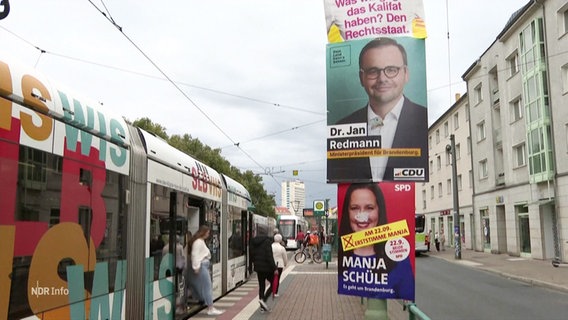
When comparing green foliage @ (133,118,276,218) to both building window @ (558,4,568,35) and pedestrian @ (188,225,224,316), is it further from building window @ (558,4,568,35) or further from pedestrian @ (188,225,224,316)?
building window @ (558,4,568,35)

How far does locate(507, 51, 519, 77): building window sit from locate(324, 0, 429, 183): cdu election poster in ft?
92.4

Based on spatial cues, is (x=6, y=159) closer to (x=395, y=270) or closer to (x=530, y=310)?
(x=395, y=270)

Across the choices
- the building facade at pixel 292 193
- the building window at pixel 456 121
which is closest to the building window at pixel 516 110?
the building window at pixel 456 121

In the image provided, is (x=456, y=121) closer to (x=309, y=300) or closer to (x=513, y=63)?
(x=513, y=63)

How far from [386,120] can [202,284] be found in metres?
5.88

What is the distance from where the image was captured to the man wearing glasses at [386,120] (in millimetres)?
Answer: 5449

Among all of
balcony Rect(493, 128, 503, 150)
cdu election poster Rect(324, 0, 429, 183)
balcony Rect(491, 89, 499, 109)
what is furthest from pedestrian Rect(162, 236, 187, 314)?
balcony Rect(491, 89, 499, 109)

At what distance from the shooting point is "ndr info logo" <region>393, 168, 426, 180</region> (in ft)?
17.8

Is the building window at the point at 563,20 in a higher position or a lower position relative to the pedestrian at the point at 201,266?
higher

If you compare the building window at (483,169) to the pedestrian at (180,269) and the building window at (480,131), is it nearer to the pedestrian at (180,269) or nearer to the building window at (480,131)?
the building window at (480,131)

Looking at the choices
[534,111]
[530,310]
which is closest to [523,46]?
[534,111]

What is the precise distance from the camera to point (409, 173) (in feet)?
17.9

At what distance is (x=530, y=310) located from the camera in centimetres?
1156

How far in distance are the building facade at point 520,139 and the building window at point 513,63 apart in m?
0.06
